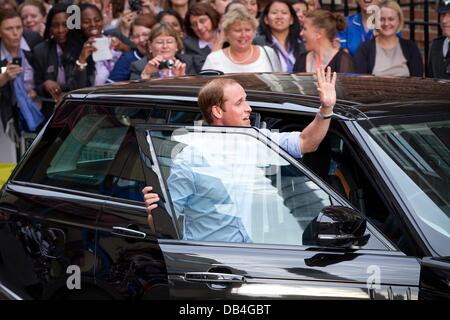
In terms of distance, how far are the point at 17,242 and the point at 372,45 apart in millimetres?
4466

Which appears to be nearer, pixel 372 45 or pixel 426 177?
pixel 426 177

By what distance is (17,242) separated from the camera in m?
5.71

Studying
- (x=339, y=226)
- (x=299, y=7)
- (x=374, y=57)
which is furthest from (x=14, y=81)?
(x=339, y=226)

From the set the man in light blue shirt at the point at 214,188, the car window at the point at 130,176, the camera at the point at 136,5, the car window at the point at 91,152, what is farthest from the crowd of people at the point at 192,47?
the man in light blue shirt at the point at 214,188

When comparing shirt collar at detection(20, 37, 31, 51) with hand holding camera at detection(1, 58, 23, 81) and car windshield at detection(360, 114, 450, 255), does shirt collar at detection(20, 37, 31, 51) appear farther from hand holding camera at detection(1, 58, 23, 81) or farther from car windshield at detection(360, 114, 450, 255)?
car windshield at detection(360, 114, 450, 255)

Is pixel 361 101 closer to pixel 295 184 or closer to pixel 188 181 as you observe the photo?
pixel 295 184

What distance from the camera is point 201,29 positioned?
1025 cm

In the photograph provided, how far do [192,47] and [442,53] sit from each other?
242 cm

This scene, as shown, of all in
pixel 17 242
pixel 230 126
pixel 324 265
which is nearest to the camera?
pixel 324 265

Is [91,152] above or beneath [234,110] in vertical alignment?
beneath

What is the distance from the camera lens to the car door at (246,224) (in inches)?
173

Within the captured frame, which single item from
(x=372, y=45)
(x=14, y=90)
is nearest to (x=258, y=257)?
(x=372, y=45)

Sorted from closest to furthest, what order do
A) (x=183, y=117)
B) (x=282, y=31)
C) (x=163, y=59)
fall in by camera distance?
(x=183, y=117)
(x=163, y=59)
(x=282, y=31)

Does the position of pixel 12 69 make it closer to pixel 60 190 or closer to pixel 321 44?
pixel 321 44
